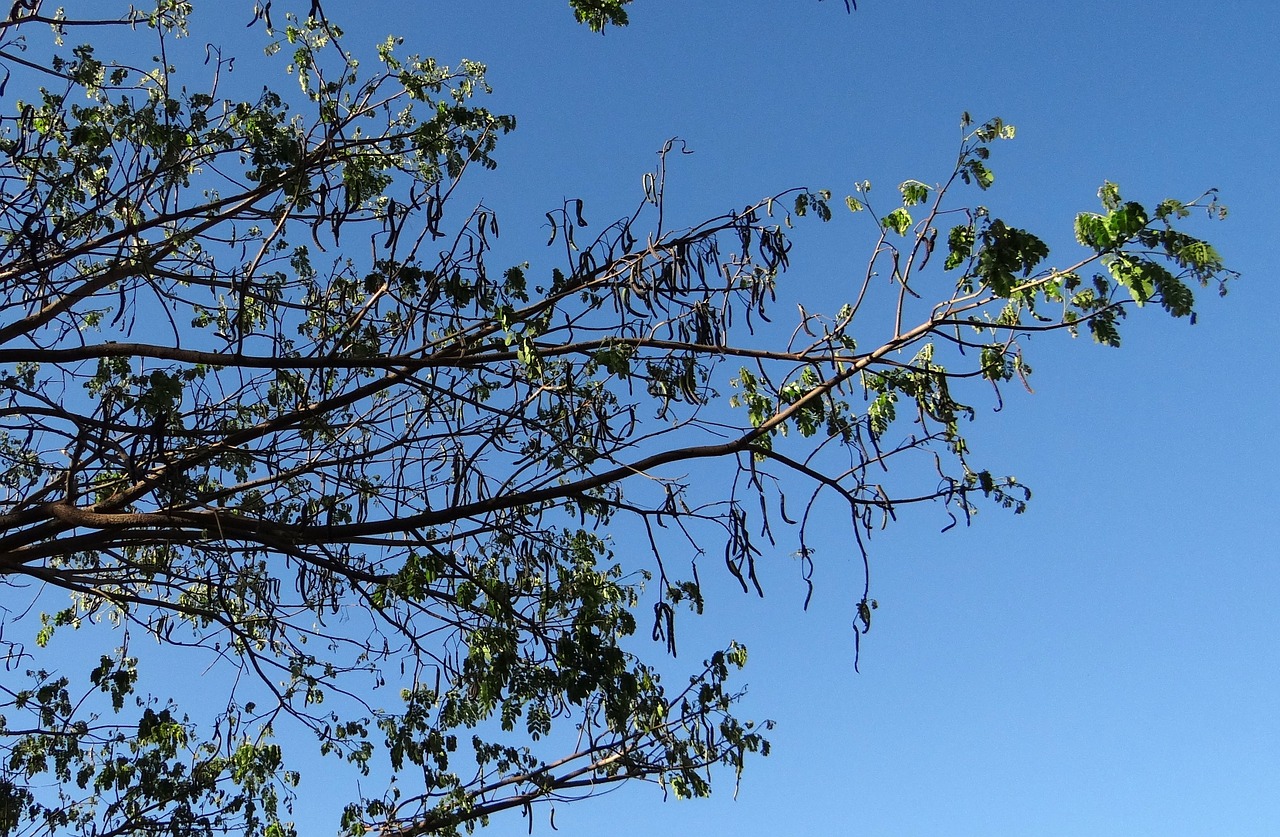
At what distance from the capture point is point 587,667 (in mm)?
5668

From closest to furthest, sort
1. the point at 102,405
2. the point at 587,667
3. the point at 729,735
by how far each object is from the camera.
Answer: the point at 102,405 < the point at 587,667 < the point at 729,735

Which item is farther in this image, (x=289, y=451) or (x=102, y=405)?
(x=289, y=451)

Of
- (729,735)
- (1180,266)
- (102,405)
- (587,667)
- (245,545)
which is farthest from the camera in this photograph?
(729,735)

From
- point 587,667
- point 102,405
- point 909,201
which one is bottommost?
point 587,667

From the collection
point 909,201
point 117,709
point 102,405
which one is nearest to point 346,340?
point 102,405

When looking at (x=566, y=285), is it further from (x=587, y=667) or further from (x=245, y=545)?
(x=245, y=545)

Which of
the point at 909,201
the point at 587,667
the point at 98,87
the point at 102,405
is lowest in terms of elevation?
the point at 587,667

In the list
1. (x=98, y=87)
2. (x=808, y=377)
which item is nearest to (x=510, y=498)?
(x=808, y=377)

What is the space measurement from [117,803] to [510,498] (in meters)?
4.46

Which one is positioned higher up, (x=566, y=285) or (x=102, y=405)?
(x=566, y=285)

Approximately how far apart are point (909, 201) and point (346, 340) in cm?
283

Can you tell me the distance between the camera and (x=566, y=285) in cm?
568

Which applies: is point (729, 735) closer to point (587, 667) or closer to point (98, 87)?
point (587, 667)

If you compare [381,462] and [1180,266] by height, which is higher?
[381,462]
